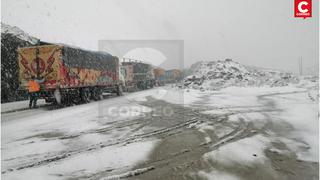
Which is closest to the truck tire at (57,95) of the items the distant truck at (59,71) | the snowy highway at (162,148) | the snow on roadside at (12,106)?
the distant truck at (59,71)

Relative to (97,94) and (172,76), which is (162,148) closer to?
(97,94)

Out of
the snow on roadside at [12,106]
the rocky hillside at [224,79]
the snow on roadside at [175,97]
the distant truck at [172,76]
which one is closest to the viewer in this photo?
the snow on roadside at [12,106]

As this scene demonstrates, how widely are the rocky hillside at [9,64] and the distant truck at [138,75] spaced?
37.6 ft

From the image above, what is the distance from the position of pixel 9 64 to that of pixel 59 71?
7.49 meters

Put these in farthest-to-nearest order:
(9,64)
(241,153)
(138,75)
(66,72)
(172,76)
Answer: (172,76) < (138,75) < (9,64) < (66,72) < (241,153)

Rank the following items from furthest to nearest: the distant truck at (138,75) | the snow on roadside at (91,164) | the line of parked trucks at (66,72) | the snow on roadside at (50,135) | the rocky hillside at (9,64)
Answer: the distant truck at (138,75), the rocky hillside at (9,64), the line of parked trucks at (66,72), the snow on roadside at (50,135), the snow on roadside at (91,164)

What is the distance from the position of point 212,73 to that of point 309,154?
37.2 meters

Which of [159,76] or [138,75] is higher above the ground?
[159,76]

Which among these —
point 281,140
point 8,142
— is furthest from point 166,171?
point 8,142

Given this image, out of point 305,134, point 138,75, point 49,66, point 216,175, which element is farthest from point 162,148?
point 138,75

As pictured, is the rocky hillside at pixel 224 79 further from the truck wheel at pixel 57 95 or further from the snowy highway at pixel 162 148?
the snowy highway at pixel 162 148

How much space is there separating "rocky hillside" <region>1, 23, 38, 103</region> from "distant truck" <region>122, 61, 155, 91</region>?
11.5m

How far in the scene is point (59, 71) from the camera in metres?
16.5

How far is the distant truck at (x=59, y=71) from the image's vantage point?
54.4ft
